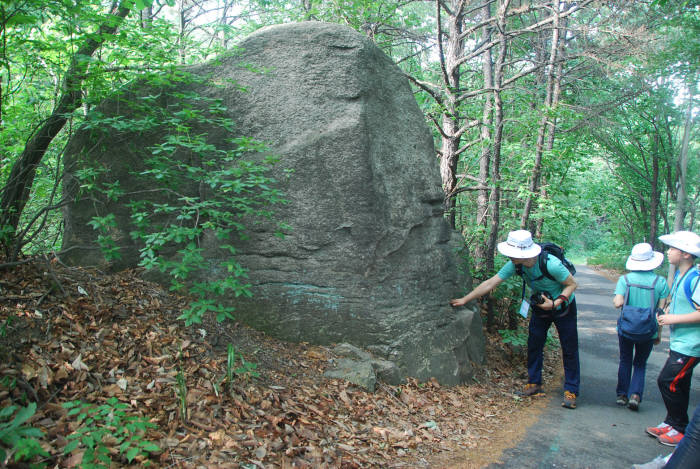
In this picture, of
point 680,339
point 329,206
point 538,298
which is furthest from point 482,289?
point 329,206

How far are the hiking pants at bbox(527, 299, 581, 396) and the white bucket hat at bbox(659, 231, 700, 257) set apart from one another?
151cm

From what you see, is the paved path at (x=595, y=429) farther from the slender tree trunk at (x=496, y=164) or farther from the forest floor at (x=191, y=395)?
the slender tree trunk at (x=496, y=164)

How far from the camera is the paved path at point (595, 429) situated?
424cm

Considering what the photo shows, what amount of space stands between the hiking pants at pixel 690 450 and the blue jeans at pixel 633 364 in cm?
280

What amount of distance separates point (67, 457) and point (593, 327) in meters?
11.8

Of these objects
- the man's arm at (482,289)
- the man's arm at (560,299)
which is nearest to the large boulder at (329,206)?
the man's arm at (482,289)

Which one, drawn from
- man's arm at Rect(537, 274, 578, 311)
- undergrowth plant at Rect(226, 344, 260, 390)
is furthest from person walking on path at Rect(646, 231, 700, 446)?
undergrowth plant at Rect(226, 344, 260, 390)

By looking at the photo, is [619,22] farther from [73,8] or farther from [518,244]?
[73,8]

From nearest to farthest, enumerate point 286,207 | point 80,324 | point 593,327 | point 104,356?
point 104,356 < point 80,324 < point 286,207 < point 593,327

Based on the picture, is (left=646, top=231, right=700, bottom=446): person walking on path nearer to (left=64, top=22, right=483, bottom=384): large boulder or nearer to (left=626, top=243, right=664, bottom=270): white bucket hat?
(left=626, top=243, right=664, bottom=270): white bucket hat

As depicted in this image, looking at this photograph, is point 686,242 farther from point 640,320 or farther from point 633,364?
point 633,364

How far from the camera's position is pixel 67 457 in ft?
9.07

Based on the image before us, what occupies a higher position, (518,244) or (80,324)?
(518,244)

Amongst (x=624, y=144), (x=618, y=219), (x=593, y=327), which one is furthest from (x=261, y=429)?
(x=618, y=219)
